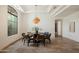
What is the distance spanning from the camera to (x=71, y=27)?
7.97 metres

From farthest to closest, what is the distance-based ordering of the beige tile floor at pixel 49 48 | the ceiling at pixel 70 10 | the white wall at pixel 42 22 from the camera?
1. the white wall at pixel 42 22
2. the ceiling at pixel 70 10
3. the beige tile floor at pixel 49 48

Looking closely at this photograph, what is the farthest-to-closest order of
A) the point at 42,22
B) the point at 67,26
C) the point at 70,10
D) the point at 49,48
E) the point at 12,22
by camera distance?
the point at 67,26 → the point at 70,10 → the point at 42,22 → the point at 12,22 → the point at 49,48

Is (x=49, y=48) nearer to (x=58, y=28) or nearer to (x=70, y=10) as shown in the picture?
(x=58, y=28)

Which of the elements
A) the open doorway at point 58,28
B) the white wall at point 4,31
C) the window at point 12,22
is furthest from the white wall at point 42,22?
the white wall at point 4,31

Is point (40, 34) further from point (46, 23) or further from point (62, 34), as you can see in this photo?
point (62, 34)

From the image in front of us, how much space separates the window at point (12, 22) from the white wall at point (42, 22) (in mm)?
512

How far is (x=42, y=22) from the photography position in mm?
6152

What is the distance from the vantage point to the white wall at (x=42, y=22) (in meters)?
5.96

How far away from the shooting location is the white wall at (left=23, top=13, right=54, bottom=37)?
5965 millimetres

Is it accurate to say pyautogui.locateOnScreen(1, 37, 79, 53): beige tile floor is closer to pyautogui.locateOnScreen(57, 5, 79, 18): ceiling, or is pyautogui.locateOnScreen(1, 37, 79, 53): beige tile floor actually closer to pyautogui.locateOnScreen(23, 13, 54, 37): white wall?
pyautogui.locateOnScreen(23, 13, 54, 37): white wall

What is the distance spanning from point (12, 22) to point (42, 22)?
1745 mm

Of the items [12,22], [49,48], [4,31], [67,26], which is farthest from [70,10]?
[4,31]

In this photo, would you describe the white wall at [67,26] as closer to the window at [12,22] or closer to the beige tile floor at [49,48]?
the beige tile floor at [49,48]

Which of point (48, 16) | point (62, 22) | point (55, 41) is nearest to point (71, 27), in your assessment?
point (62, 22)
